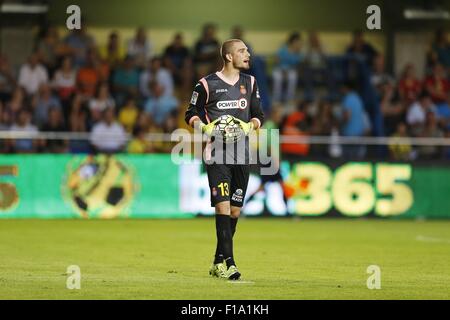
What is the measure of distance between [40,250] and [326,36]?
54.7 ft

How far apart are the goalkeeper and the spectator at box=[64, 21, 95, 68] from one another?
14.8 meters

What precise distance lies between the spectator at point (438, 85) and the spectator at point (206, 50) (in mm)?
5407

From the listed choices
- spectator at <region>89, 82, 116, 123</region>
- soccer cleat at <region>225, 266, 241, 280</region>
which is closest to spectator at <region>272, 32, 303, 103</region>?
spectator at <region>89, 82, 116, 123</region>

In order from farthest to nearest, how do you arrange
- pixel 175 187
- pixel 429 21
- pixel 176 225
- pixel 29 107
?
pixel 429 21
pixel 29 107
pixel 175 187
pixel 176 225

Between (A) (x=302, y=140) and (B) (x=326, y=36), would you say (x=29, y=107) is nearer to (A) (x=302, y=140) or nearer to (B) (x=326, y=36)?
(A) (x=302, y=140)

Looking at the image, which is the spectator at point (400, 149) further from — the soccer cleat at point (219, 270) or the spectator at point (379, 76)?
the soccer cleat at point (219, 270)

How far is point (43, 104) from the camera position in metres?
25.0

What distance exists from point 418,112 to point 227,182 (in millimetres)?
15967

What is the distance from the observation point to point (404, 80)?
1109 inches

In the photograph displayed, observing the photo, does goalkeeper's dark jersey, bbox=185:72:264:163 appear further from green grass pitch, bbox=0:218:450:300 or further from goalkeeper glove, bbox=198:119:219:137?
green grass pitch, bbox=0:218:450:300

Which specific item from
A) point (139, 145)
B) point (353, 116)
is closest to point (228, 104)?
point (139, 145)

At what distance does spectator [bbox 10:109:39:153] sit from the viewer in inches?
906

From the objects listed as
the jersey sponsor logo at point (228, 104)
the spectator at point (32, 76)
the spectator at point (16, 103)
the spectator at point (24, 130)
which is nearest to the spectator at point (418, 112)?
the spectator at point (32, 76)

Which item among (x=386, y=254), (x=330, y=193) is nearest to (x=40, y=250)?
(x=386, y=254)
